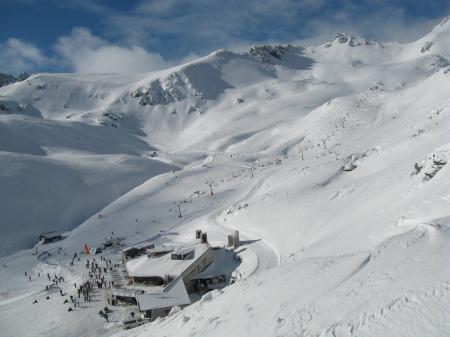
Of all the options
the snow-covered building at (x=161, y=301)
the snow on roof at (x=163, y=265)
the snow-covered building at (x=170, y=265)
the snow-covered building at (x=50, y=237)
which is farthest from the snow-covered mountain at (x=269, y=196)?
the snow on roof at (x=163, y=265)

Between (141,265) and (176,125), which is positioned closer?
(141,265)

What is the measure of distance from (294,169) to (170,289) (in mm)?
33262

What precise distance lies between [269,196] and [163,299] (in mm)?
20968

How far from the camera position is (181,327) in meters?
15.5

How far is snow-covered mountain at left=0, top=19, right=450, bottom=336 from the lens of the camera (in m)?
13.0

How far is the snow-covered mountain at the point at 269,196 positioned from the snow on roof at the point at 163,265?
427 cm

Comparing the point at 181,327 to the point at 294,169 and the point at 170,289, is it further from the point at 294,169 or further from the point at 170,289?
the point at 294,169

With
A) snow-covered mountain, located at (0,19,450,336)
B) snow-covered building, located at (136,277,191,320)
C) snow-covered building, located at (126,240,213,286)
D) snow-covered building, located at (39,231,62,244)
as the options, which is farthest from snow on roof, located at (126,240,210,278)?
snow-covered building, located at (39,231,62,244)

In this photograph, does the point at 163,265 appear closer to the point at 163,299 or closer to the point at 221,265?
the point at 221,265

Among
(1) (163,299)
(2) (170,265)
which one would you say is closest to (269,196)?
(2) (170,265)

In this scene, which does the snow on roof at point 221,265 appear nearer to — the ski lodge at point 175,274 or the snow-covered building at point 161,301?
the ski lodge at point 175,274

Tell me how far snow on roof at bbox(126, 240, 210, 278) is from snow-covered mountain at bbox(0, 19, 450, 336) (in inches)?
168

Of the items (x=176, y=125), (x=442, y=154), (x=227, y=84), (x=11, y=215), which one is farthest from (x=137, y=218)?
(x=227, y=84)

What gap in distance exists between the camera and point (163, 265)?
107ft
